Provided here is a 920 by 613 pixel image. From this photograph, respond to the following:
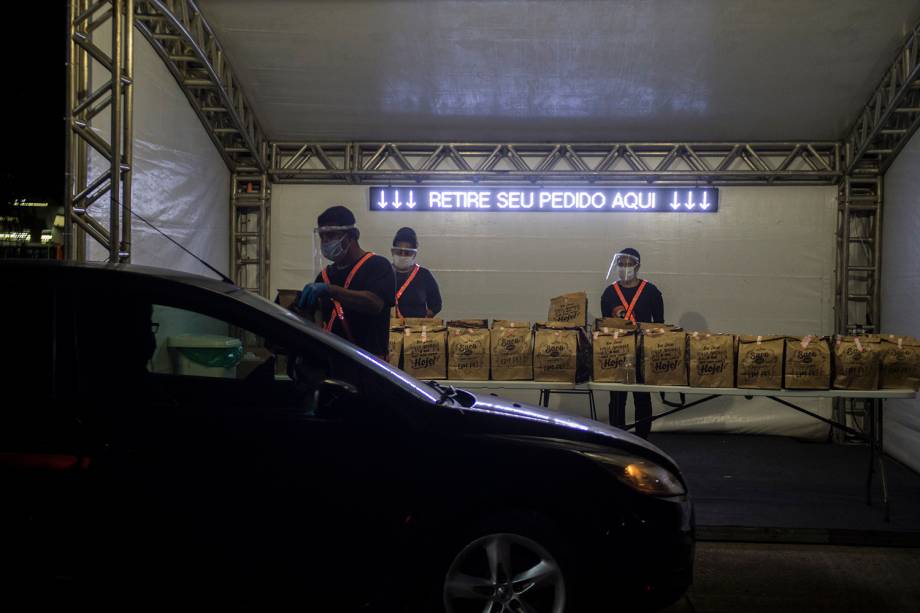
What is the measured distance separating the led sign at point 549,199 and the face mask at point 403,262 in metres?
0.87

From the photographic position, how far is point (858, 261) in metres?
10.0

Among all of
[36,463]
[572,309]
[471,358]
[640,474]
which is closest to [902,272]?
[572,309]

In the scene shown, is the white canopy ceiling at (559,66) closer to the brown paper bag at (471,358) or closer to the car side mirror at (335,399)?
the brown paper bag at (471,358)

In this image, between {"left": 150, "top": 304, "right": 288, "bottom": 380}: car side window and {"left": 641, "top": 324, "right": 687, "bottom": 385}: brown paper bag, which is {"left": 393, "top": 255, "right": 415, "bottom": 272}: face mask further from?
{"left": 150, "top": 304, "right": 288, "bottom": 380}: car side window

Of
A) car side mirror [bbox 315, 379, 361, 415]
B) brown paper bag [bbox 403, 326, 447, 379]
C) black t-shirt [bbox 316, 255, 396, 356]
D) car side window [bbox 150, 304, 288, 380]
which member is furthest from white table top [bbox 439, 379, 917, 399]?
car side mirror [bbox 315, 379, 361, 415]

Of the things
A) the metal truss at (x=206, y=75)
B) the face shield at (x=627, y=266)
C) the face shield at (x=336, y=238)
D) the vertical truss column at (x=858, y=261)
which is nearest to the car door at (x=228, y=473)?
the face shield at (x=336, y=238)

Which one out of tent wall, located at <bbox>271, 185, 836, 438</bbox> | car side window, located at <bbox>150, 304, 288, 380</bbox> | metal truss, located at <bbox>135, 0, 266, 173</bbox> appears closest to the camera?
car side window, located at <bbox>150, 304, 288, 380</bbox>

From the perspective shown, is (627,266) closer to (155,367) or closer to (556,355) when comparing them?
(556,355)

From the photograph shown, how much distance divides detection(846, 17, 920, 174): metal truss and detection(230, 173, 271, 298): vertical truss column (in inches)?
279

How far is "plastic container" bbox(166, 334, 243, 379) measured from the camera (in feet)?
13.6

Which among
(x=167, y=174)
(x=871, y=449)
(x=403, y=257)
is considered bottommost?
(x=871, y=449)

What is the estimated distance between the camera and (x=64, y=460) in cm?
325

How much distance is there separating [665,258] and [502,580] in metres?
7.29

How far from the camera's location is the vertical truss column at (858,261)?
384 inches
